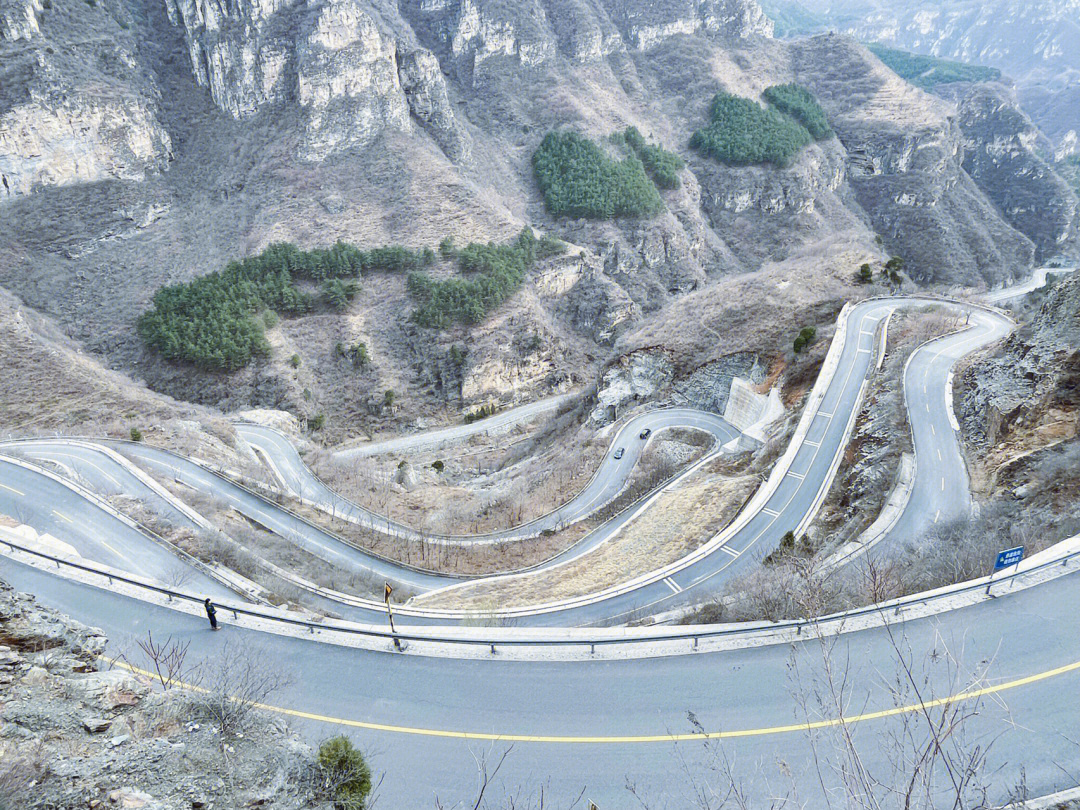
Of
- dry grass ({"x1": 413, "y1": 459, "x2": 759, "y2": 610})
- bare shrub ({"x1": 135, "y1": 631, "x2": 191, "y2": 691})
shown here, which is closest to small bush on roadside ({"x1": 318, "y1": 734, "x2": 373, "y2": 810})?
bare shrub ({"x1": 135, "y1": 631, "x2": 191, "y2": 691})

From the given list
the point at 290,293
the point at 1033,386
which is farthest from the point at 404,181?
the point at 1033,386

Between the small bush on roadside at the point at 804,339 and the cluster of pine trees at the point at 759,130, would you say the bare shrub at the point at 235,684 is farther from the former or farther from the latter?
the cluster of pine trees at the point at 759,130

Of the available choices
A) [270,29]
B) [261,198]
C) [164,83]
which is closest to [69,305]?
[261,198]

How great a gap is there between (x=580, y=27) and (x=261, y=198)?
2508 inches

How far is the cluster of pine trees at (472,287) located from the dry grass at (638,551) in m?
36.4

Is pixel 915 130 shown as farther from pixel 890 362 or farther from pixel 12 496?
pixel 12 496

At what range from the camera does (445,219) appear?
71062mm

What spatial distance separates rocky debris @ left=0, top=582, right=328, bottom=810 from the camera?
7.28 metres

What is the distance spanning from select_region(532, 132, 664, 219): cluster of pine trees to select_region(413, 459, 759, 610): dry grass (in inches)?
2308

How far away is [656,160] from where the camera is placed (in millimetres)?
91875

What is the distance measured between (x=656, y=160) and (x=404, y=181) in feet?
125

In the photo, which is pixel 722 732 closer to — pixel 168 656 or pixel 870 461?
pixel 168 656

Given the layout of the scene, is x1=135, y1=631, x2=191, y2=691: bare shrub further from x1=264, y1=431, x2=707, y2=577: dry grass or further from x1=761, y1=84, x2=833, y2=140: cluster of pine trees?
x1=761, y1=84, x2=833, y2=140: cluster of pine trees

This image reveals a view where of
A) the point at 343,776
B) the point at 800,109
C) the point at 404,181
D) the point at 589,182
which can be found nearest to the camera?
the point at 343,776
